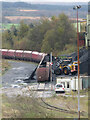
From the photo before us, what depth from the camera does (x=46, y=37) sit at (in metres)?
16.2

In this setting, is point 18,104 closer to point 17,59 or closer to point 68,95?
point 68,95

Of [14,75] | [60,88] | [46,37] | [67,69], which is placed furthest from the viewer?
[46,37]

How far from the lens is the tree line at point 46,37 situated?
15919 millimetres

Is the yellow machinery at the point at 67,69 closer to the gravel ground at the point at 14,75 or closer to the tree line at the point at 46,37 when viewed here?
the gravel ground at the point at 14,75

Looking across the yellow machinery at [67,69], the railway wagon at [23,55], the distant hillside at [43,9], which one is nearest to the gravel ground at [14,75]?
the yellow machinery at [67,69]

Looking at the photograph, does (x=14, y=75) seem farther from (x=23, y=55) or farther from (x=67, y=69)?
(x=23, y=55)

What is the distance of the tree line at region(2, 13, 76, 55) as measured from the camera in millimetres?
15919

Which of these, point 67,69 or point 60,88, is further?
point 67,69

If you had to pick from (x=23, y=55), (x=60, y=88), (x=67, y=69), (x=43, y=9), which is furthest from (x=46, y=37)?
(x=60, y=88)

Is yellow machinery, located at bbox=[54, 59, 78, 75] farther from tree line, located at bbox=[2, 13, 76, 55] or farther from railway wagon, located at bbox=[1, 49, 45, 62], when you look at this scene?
tree line, located at bbox=[2, 13, 76, 55]

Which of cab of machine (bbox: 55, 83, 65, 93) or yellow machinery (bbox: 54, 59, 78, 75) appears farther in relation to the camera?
yellow machinery (bbox: 54, 59, 78, 75)

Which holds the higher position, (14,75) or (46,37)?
(46,37)

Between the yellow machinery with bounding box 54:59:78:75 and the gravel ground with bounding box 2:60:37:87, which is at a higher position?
the yellow machinery with bounding box 54:59:78:75

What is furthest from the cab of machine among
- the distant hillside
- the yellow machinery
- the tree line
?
the distant hillside
